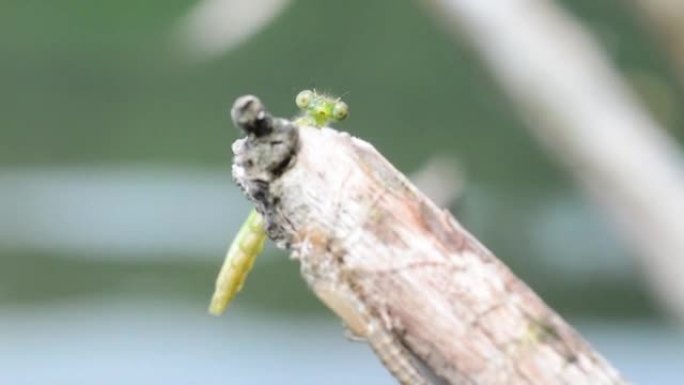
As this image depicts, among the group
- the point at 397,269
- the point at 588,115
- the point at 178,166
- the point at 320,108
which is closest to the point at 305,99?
the point at 320,108

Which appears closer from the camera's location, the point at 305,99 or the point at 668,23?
the point at 305,99

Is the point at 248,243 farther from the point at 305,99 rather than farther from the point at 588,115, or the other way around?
the point at 588,115

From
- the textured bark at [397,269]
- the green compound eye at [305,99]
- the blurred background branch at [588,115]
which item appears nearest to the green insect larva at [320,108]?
the green compound eye at [305,99]

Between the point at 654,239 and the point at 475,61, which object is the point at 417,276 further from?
the point at 475,61

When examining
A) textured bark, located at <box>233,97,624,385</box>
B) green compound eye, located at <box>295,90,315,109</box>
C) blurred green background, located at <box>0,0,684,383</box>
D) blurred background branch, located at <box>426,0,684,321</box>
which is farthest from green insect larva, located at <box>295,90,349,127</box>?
blurred green background, located at <box>0,0,684,383</box>

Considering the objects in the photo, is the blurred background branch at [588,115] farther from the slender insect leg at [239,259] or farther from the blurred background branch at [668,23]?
the slender insect leg at [239,259]

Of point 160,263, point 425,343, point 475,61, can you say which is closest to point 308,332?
point 160,263
